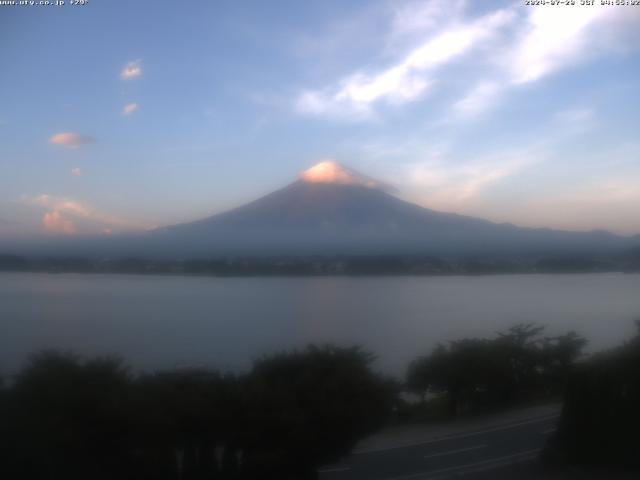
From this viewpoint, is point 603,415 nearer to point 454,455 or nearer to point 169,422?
point 454,455

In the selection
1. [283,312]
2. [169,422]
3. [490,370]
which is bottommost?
[490,370]

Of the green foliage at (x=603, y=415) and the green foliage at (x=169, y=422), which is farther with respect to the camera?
the green foliage at (x=603, y=415)

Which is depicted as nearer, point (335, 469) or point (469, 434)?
point (335, 469)

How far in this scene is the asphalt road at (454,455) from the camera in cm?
709

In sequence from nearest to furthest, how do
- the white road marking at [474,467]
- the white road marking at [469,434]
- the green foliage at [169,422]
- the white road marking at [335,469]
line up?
the green foliage at [169,422]
the white road marking at [474,467]
the white road marking at [335,469]
the white road marking at [469,434]

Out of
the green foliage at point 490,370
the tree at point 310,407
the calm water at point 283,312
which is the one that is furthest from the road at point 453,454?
the green foliage at point 490,370

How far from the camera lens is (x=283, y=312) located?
1677 centimetres

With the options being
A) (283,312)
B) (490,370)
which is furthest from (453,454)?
(283,312)

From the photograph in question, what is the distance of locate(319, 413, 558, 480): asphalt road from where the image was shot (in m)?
7.09

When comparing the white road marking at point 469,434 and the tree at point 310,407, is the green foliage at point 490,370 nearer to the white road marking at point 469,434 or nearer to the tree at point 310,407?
the white road marking at point 469,434

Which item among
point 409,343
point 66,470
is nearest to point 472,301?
point 409,343

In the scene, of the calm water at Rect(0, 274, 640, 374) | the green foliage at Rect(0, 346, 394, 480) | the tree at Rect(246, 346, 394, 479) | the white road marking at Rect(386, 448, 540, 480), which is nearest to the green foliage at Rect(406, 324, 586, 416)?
the calm water at Rect(0, 274, 640, 374)

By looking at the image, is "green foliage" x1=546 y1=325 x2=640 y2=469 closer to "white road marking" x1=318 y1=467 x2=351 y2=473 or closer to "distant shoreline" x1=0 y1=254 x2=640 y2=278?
"white road marking" x1=318 y1=467 x2=351 y2=473

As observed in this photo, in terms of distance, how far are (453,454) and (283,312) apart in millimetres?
9206
